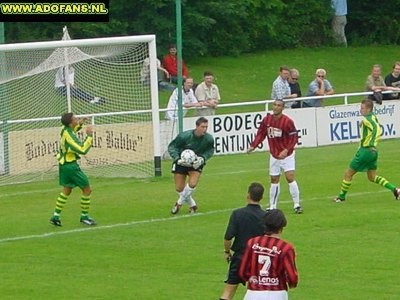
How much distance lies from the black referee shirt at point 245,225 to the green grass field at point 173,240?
1619mm

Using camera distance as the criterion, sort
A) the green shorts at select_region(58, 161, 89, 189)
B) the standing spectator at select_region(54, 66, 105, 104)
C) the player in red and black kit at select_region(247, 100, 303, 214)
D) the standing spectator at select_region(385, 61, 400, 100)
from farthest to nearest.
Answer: the standing spectator at select_region(385, 61, 400, 100)
the standing spectator at select_region(54, 66, 105, 104)
the player in red and black kit at select_region(247, 100, 303, 214)
the green shorts at select_region(58, 161, 89, 189)

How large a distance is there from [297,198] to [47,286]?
640 centimetres

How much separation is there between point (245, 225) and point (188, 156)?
7251 millimetres

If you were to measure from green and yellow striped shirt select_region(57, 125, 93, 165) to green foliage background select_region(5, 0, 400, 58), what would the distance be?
19804mm

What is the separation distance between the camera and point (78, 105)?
27.6 m

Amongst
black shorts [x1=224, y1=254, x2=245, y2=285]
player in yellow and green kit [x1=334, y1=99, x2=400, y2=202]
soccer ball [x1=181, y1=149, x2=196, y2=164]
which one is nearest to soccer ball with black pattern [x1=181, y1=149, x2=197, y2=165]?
soccer ball [x1=181, y1=149, x2=196, y2=164]

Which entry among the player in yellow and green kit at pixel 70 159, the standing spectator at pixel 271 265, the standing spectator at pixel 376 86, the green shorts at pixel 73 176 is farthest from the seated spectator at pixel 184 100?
the standing spectator at pixel 271 265

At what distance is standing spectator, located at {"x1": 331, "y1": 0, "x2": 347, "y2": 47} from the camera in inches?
1923

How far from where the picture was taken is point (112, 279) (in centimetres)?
1666

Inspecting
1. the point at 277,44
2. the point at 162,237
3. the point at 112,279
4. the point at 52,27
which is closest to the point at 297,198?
the point at 162,237

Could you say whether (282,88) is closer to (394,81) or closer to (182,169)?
(394,81)

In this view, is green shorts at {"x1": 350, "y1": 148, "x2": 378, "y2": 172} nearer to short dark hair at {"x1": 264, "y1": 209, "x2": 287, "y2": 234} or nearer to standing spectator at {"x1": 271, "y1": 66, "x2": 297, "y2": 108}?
standing spectator at {"x1": 271, "y1": 66, "x2": 297, "y2": 108}

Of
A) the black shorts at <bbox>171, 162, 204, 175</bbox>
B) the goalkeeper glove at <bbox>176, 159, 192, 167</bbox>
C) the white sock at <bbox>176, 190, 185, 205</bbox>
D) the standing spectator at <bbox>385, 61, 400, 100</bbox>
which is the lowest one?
the white sock at <bbox>176, 190, 185, 205</bbox>

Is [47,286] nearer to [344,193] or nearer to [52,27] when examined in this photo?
[344,193]
